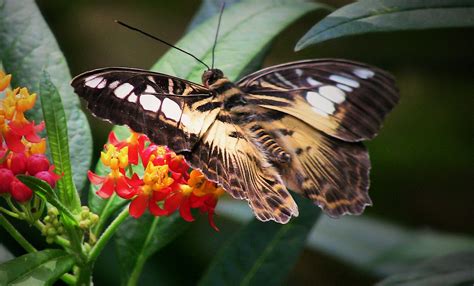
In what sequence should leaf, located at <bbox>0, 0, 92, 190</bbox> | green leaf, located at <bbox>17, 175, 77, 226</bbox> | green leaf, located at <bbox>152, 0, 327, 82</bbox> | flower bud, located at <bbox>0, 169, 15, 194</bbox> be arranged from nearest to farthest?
green leaf, located at <bbox>17, 175, 77, 226</bbox> < flower bud, located at <bbox>0, 169, 15, 194</bbox> < leaf, located at <bbox>0, 0, 92, 190</bbox> < green leaf, located at <bbox>152, 0, 327, 82</bbox>

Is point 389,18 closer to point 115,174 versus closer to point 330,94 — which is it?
point 330,94

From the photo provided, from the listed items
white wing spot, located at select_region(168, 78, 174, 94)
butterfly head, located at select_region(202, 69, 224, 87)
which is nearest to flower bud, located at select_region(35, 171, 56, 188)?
white wing spot, located at select_region(168, 78, 174, 94)

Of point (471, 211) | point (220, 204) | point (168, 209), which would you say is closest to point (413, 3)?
point (168, 209)

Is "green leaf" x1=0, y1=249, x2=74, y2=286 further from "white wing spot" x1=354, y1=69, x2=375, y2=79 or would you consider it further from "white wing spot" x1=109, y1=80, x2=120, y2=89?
"white wing spot" x1=354, y1=69, x2=375, y2=79

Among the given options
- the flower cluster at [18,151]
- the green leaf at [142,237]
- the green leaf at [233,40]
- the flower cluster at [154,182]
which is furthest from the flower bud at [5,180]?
the green leaf at [233,40]

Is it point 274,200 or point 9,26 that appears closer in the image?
point 274,200

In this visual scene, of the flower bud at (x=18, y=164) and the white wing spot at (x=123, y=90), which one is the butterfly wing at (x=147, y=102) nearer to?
the white wing spot at (x=123, y=90)

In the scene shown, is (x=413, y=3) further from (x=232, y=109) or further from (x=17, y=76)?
(x=17, y=76)
